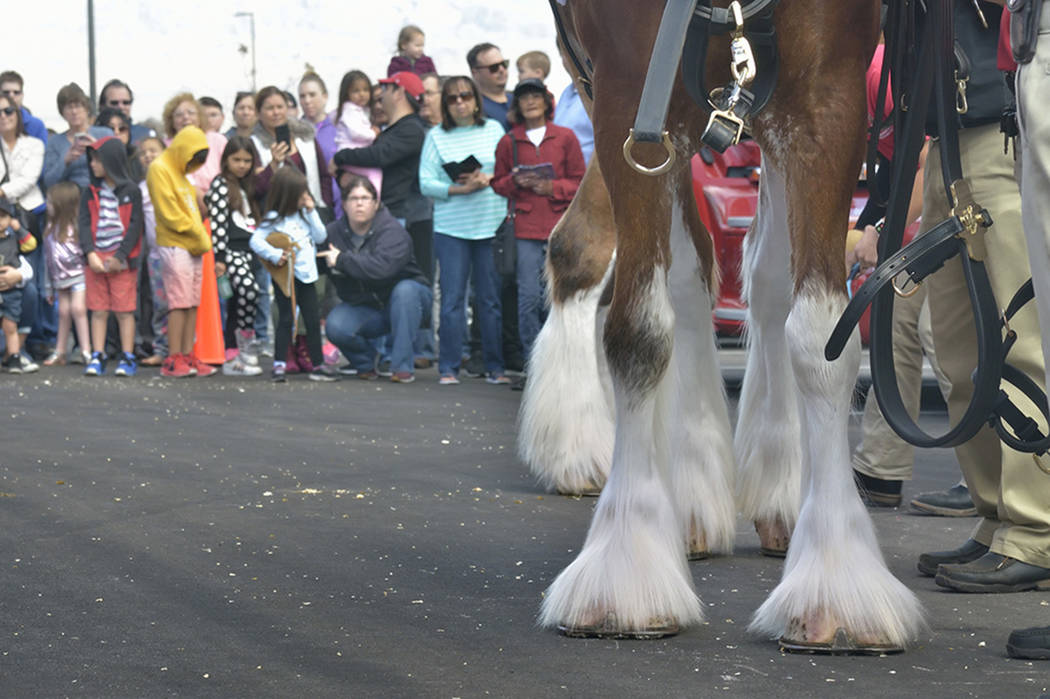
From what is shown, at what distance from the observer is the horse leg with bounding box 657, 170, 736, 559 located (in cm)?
488

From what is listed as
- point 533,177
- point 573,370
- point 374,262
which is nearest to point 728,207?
point 533,177

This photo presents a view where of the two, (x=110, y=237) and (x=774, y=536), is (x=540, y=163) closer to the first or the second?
Answer: (x=110, y=237)

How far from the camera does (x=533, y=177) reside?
34.3ft

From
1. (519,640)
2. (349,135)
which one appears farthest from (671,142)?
(349,135)

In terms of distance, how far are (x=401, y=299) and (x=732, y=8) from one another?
8.06 metres

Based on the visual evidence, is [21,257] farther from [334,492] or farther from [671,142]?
[671,142]

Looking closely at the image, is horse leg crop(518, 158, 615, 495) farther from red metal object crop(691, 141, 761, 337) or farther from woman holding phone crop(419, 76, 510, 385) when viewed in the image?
woman holding phone crop(419, 76, 510, 385)

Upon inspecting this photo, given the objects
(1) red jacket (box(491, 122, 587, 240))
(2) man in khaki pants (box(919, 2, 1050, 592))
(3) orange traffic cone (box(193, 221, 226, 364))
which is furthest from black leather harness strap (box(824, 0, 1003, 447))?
(3) orange traffic cone (box(193, 221, 226, 364))

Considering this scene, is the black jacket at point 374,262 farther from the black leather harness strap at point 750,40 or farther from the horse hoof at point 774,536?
the black leather harness strap at point 750,40

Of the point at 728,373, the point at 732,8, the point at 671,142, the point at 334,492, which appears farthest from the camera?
the point at 728,373

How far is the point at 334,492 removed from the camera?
6234 mm

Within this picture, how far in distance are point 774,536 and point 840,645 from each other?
48.6 inches

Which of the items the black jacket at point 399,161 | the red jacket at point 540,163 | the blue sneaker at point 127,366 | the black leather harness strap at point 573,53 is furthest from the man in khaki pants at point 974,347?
the blue sneaker at point 127,366

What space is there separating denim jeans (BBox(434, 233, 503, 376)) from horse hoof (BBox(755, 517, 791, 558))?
656cm
